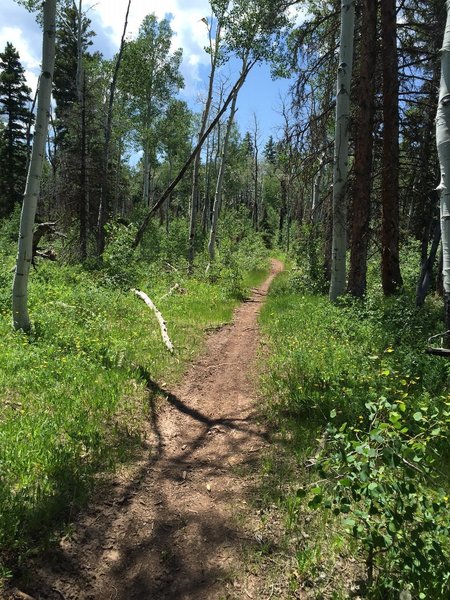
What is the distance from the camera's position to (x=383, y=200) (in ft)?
32.6

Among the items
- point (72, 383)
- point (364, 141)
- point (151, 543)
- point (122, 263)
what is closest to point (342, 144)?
point (364, 141)

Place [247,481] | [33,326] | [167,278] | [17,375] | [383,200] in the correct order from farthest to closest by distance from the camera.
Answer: [167,278], [383,200], [33,326], [17,375], [247,481]

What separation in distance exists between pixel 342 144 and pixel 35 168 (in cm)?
615

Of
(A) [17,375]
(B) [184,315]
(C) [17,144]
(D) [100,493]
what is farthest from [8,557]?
(C) [17,144]

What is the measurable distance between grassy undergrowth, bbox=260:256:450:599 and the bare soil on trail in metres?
0.40

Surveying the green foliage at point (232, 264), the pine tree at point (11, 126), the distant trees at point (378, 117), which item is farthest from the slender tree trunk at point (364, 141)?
the pine tree at point (11, 126)

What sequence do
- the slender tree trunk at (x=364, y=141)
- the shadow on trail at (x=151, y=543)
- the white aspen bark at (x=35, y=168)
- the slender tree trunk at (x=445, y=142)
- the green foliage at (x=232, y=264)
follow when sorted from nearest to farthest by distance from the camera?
the shadow on trail at (x=151, y=543), the slender tree trunk at (x=445, y=142), the white aspen bark at (x=35, y=168), the slender tree trunk at (x=364, y=141), the green foliage at (x=232, y=264)

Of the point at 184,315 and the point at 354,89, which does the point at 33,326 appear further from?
the point at 354,89

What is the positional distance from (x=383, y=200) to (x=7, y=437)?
9.36 metres

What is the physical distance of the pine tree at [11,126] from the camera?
33.0m

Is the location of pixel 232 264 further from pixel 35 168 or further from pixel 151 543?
pixel 151 543

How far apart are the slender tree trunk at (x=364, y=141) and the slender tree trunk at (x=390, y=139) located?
381 millimetres

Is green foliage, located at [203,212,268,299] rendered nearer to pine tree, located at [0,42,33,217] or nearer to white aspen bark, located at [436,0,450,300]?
white aspen bark, located at [436,0,450,300]

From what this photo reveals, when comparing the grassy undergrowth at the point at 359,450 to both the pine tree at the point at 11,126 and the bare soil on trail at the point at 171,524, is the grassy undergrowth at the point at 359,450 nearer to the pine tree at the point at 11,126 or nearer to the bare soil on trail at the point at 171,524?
the bare soil on trail at the point at 171,524
